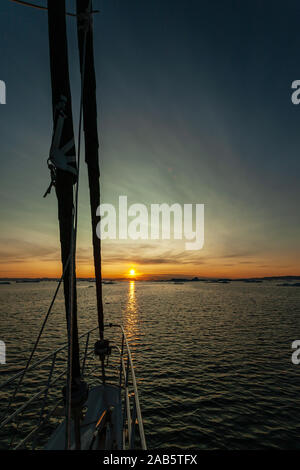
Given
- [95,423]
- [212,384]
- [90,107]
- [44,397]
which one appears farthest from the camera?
[212,384]

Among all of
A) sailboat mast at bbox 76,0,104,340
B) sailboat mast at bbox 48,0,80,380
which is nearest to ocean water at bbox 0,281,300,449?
sailboat mast at bbox 76,0,104,340

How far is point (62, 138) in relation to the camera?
3.47 m

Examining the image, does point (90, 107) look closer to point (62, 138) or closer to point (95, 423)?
point (62, 138)

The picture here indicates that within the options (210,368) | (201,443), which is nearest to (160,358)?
(210,368)

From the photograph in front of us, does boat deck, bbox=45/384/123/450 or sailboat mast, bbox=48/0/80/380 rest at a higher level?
sailboat mast, bbox=48/0/80/380

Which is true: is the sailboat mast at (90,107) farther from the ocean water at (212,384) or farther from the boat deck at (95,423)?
the ocean water at (212,384)

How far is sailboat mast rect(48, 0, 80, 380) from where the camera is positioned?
3.22m

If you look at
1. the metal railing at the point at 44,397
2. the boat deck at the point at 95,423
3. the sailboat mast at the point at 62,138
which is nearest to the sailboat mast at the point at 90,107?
the sailboat mast at the point at 62,138

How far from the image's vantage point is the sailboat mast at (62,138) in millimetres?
3223

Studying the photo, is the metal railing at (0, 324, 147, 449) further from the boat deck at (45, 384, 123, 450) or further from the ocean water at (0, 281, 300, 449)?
the ocean water at (0, 281, 300, 449)

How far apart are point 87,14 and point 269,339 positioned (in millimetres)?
29800

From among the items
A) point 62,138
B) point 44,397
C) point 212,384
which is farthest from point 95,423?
point 212,384

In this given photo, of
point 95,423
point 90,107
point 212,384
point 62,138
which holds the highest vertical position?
point 90,107
